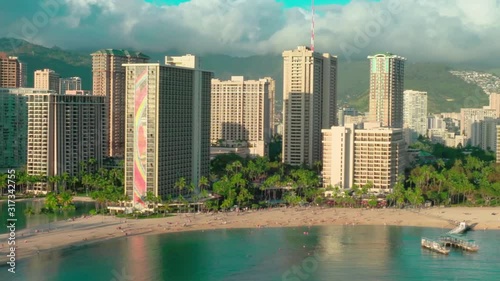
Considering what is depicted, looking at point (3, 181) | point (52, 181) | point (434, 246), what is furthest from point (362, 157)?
point (3, 181)

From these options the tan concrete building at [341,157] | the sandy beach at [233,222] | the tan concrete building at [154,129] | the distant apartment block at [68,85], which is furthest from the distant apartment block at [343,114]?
the tan concrete building at [154,129]

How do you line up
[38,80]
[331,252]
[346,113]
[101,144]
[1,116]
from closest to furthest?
[331,252], [101,144], [1,116], [38,80], [346,113]

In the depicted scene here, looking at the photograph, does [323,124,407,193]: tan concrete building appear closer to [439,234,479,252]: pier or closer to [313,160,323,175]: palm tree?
[313,160,323,175]: palm tree

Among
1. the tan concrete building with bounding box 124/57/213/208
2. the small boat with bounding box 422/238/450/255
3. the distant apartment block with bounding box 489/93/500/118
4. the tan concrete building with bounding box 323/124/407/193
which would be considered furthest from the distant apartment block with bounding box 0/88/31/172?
the distant apartment block with bounding box 489/93/500/118

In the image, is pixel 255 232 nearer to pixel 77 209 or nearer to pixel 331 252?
pixel 331 252

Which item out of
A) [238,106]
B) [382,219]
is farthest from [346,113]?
[382,219]

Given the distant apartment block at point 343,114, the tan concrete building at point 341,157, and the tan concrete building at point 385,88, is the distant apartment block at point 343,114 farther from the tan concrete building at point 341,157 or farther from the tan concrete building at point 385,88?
the tan concrete building at point 341,157
